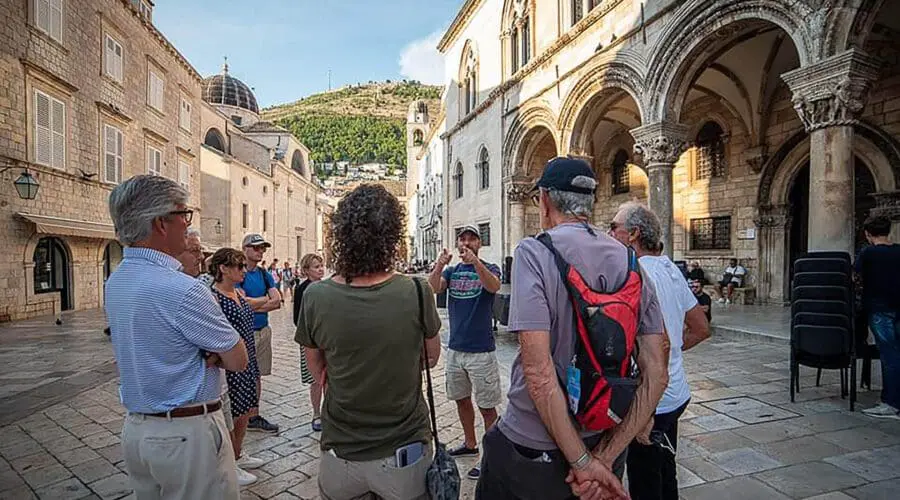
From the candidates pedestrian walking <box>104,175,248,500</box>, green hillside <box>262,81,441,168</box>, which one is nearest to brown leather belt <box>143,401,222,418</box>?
pedestrian walking <box>104,175,248,500</box>

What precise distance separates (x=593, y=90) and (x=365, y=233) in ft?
38.7

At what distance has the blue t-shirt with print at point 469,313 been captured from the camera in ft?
12.3

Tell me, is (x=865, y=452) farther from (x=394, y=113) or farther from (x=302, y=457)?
(x=394, y=113)

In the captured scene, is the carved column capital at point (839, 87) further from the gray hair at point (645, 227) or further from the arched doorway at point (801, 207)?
the gray hair at point (645, 227)

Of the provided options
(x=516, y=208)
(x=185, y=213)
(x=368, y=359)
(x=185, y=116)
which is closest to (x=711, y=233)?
(x=516, y=208)

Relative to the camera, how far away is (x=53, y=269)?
1473 cm

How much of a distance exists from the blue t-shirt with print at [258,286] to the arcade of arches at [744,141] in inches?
288

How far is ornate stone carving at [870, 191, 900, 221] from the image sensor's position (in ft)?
33.0

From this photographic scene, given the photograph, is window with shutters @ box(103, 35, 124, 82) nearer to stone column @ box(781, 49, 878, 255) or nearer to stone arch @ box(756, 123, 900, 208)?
stone column @ box(781, 49, 878, 255)

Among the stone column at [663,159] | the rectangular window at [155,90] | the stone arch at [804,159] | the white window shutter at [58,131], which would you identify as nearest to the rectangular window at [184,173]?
the rectangular window at [155,90]

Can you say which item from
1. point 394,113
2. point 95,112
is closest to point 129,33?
point 95,112

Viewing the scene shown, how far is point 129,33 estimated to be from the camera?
59.8ft

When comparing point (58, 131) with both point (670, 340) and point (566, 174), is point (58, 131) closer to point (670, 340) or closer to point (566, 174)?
point (566, 174)

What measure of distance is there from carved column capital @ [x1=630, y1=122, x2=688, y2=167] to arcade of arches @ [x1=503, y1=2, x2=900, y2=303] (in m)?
0.02
